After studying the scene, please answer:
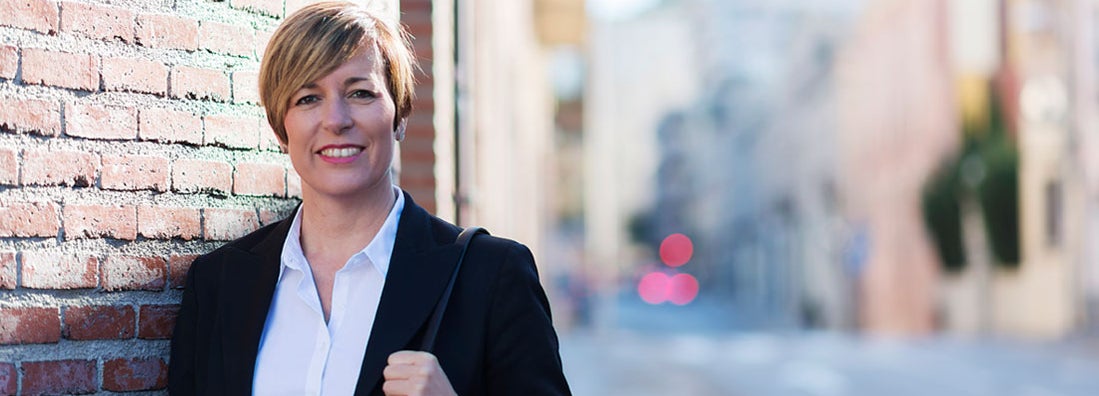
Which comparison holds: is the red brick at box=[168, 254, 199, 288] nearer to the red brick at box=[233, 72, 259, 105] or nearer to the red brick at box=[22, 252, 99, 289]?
the red brick at box=[22, 252, 99, 289]

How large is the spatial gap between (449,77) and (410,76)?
496 centimetres

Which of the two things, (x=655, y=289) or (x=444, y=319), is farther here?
(x=655, y=289)

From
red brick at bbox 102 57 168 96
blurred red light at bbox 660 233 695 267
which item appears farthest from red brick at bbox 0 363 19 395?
→ blurred red light at bbox 660 233 695 267

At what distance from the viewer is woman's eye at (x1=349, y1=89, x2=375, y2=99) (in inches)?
99.7

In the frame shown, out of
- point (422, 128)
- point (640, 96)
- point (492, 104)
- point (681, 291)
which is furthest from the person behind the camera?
point (640, 96)

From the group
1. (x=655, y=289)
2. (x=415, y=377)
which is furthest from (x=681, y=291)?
(x=415, y=377)

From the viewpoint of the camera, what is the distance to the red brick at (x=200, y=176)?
9.63ft

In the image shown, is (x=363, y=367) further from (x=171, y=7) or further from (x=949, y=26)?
(x=949, y=26)

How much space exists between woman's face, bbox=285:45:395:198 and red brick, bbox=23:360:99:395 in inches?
24.1

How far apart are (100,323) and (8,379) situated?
0.20 m

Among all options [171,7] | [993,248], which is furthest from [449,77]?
[993,248]

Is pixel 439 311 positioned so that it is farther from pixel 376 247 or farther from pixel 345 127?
pixel 345 127

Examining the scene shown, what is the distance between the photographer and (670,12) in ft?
416

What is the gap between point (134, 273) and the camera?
2852 mm
